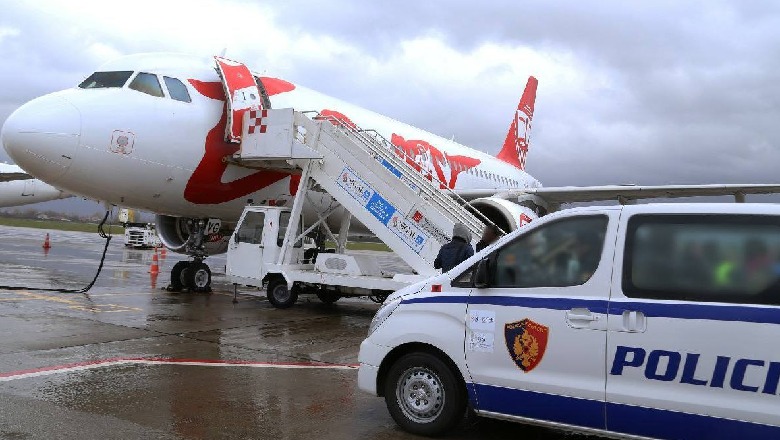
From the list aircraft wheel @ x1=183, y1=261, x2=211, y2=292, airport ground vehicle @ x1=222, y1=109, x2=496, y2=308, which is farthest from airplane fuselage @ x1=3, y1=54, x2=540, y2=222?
aircraft wheel @ x1=183, y1=261, x2=211, y2=292

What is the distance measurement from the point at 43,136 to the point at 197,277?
5027 mm

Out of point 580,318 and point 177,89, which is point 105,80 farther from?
point 580,318

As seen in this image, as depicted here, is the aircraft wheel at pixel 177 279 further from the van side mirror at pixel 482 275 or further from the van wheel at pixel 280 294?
the van side mirror at pixel 482 275

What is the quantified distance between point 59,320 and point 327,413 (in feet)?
18.2

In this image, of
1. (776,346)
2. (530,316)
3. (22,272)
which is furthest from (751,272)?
(22,272)

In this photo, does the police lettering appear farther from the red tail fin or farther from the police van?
the red tail fin

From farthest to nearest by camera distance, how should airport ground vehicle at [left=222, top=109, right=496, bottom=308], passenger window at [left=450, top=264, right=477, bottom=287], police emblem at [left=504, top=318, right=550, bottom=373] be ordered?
airport ground vehicle at [left=222, top=109, right=496, bottom=308] → passenger window at [left=450, top=264, right=477, bottom=287] → police emblem at [left=504, top=318, right=550, bottom=373]

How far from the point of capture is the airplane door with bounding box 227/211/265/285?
1152 centimetres

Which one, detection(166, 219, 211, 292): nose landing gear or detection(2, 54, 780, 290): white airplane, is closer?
detection(2, 54, 780, 290): white airplane

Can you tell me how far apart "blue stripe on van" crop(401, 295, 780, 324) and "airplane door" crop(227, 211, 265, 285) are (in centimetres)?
736

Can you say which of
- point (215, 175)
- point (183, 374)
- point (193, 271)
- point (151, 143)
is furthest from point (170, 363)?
point (193, 271)

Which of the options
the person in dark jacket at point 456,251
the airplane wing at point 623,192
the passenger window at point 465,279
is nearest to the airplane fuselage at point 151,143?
the airplane wing at point 623,192

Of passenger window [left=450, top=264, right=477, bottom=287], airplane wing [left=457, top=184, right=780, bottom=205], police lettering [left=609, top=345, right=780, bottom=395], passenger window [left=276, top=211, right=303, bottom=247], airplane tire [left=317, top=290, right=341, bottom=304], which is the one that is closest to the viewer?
police lettering [left=609, top=345, right=780, bottom=395]

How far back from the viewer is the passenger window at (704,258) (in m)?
3.73
